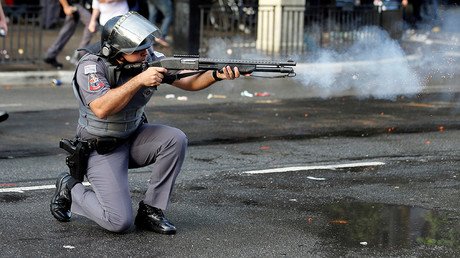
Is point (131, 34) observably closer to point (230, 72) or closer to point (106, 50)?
point (106, 50)

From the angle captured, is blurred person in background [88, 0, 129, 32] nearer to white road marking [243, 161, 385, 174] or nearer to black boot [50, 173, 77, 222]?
white road marking [243, 161, 385, 174]

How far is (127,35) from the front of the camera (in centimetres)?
676

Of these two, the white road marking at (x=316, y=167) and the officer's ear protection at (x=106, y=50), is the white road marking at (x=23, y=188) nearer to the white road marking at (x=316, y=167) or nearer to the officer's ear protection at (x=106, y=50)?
the white road marking at (x=316, y=167)

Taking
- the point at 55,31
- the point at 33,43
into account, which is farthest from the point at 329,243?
the point at 55,31

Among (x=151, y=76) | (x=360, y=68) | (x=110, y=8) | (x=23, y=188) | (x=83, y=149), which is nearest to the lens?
(x=151, y=76)

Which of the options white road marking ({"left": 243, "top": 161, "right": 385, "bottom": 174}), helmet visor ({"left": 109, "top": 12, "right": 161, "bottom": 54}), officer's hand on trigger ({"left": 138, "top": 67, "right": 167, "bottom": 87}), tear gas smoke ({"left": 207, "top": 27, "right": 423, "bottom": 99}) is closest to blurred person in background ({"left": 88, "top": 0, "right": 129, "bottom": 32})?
tear gas smoke ({"left": 207, "top": 27, "right": 423, "bottom": 99})

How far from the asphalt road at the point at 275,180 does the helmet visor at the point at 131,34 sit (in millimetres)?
1127

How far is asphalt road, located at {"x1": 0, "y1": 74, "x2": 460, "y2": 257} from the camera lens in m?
6.78

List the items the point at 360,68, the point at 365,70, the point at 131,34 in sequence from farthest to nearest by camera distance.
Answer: the point at 360,68 < the point at 365,70 < the point at 131,34

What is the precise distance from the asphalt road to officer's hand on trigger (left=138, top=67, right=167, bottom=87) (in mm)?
933

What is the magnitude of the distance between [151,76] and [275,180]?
7.67 feet

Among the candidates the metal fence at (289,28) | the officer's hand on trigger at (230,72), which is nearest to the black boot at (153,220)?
the officer's hand on trigger at (230,72)

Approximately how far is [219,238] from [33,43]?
10848 mm

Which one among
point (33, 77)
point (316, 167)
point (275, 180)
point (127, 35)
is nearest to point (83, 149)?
point (127, 35)
